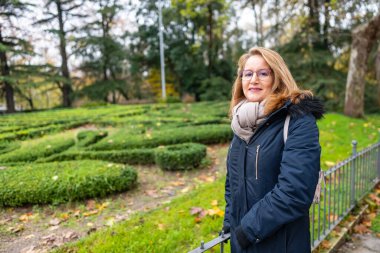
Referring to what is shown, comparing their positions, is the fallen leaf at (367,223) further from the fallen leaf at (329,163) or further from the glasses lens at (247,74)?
the glasses lens at (247,74)

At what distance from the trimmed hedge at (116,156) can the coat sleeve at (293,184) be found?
4783mm

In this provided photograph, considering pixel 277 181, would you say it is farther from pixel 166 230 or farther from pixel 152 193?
pixel 152 193

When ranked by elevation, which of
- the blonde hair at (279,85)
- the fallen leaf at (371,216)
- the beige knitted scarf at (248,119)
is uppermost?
the blonde hair at (279,85)

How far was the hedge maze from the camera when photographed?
4.39 meters

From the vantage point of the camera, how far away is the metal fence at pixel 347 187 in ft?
11.7

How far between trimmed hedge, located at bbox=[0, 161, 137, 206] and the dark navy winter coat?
3148 mm

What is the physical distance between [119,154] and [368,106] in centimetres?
1256

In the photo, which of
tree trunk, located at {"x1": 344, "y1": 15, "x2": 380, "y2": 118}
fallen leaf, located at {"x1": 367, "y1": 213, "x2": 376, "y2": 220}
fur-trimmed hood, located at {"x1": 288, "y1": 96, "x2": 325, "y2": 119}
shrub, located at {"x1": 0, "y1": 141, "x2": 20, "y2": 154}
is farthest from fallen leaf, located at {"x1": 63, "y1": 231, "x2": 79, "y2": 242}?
tree trunk, located at {"x1": 344, "y1": 15, "x2": 380, "y2": 118}

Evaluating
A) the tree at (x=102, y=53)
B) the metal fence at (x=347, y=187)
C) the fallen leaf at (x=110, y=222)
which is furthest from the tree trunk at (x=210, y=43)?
the fallen leaf at (x=110, y=222)

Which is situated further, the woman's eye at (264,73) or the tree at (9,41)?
the tree at (9,41)

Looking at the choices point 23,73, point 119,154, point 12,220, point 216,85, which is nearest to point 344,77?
point 216,85

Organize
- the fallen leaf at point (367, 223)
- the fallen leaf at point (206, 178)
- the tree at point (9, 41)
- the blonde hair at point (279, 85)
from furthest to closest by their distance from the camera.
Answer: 1. the tree at point (9, 41)
2. the fallen leaf at point (206, 178)
3. the fallen leaf at point (367, 223)
4. the blonde hair at point (279, 85)

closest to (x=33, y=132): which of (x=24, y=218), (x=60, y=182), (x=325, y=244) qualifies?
(x=60, y=182)

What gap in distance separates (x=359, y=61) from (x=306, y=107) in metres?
10.2
